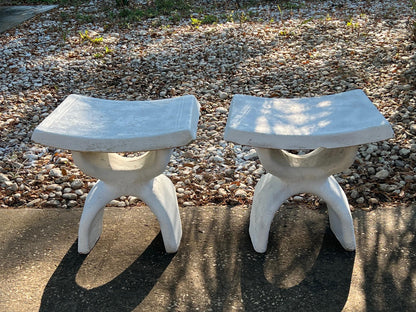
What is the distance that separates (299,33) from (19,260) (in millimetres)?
4534

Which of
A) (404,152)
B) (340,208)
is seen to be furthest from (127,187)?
(404,152)

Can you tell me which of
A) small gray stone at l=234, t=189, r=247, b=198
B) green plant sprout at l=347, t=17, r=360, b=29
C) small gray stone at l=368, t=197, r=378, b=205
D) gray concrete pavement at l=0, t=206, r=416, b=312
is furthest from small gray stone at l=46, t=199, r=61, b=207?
green plant sprout at l=347, t=17, r=360, b=29

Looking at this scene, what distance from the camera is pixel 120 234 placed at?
2.99m

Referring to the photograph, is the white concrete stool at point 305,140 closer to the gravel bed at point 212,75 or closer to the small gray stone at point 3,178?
the gravel bed at point 212,75

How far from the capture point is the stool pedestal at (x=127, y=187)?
8.71ft

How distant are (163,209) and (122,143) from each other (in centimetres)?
50

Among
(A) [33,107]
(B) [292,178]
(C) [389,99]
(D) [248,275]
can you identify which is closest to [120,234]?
(D) [248,275]

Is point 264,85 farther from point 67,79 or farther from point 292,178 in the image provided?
point 292,178

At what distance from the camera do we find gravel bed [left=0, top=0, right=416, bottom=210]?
351 cm

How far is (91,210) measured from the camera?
9.03 ft

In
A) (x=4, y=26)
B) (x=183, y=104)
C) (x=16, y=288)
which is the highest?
(x=183, y=104)

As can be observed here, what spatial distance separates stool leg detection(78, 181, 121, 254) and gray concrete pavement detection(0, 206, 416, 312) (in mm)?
78

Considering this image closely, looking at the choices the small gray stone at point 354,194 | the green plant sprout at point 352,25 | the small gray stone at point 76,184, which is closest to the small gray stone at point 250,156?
the small gray stone at point 354,194

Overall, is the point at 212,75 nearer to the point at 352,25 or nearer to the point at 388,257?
the point at 352,25
